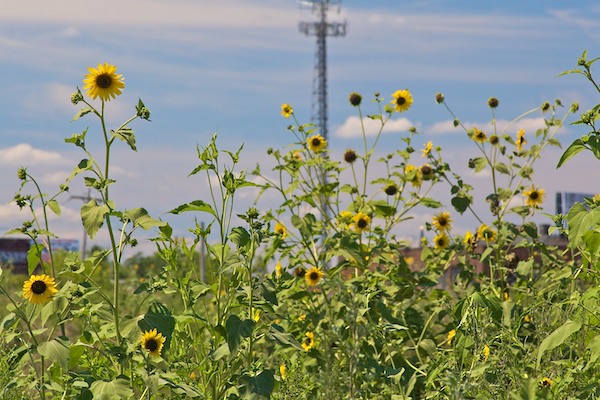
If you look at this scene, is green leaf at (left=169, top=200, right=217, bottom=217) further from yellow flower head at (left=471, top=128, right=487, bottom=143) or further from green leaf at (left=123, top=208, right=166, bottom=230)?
yellow flower head at (left=471, top=128, right=487, bottom=143)

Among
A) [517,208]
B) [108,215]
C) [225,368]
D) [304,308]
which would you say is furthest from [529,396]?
[517,208]

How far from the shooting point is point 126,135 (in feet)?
10.3

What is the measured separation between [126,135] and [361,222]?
2.25 meters

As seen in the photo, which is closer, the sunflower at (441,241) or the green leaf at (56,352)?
the green leaf at (56,352)

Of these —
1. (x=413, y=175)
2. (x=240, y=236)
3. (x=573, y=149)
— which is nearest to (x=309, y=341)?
(x=413, y=175)

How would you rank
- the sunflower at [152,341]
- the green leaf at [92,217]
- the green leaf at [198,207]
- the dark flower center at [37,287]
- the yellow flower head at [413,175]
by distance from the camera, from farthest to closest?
1. the yellow flower head at [413,175]
2. the dark flower center at [37,287]
3. the green leaf at [198,207]
4. the sunflower at [152,341]
5. the green leaf at [92,217]

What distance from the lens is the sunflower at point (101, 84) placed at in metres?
3.57

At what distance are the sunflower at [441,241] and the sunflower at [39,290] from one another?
2.83m

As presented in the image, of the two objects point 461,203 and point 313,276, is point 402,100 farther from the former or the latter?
point 313,276

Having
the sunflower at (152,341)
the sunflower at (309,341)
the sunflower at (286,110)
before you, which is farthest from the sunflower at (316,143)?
the sunflower at (152,341)

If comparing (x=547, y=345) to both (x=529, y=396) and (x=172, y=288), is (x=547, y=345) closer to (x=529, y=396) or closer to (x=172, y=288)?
(x=529, y=396)

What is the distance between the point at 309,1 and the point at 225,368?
39824mm

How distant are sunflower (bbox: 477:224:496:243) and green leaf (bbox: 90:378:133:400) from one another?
3.06m

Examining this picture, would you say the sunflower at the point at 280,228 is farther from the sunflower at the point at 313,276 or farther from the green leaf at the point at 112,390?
the green leaf at the point at 112,390
